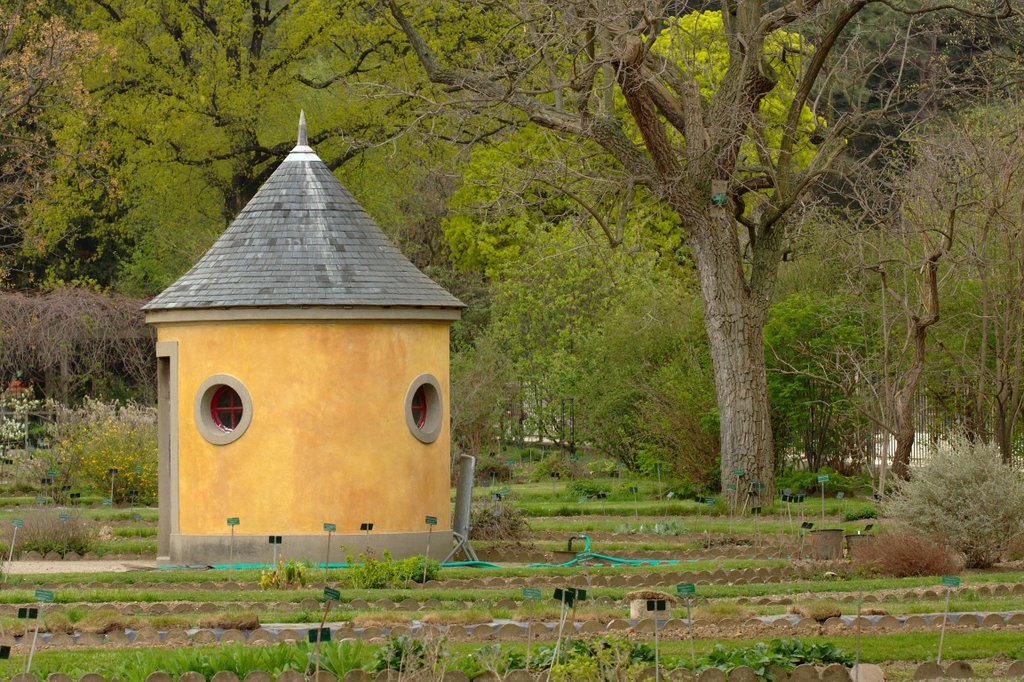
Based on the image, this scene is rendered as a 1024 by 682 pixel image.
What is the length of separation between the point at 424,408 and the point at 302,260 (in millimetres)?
2310

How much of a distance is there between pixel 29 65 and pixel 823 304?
1653 centimetres

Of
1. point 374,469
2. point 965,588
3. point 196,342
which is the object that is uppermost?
point 196,342

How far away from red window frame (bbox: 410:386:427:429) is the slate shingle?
110 cm

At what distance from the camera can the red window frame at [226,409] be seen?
58.3 ft

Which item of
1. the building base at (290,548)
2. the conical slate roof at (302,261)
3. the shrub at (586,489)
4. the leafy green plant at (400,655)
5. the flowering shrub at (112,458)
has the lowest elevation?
the leafy green plant at (400,655)

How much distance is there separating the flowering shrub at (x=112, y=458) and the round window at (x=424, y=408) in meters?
7.48

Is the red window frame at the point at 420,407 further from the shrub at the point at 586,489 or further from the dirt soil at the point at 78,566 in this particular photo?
the shrub at the point at 586,489

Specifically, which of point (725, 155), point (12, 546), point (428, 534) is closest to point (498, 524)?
point (428, 534)

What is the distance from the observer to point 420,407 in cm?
1841

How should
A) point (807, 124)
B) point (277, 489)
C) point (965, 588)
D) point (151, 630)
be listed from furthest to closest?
point (807, 124) < point (277, 489) < point (965, 588) < point (151, 630)

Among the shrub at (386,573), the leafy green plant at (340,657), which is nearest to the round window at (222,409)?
the shrub at (386,573)

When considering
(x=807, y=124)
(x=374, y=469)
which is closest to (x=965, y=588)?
(x=374, y=469)

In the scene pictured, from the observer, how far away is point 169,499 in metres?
18.3

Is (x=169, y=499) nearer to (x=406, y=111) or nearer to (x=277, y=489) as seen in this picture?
(x=277, y=489)
